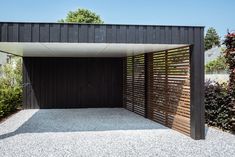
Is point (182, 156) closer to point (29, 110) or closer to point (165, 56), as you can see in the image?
point (165, 56)

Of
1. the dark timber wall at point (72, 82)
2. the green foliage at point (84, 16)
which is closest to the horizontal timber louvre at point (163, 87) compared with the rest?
the dark timber wall at point (72, 82)

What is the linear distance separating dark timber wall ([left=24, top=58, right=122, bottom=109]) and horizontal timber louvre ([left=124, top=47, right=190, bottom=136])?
170cm

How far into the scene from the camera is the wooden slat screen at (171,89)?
6.77 m

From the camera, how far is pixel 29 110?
451 inches

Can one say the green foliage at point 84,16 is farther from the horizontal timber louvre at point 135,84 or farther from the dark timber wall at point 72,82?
the horizontal timber louvre at point 135,84

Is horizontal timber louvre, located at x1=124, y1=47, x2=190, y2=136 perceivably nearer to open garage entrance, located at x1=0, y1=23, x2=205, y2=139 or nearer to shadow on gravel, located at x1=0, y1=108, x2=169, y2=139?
open garage entrance, located at x1=0, y1=23, x2=205, y2=139

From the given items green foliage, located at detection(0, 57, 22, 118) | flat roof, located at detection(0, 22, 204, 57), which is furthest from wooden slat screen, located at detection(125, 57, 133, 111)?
flat roof, located at detection(0, 22, 204, 57)

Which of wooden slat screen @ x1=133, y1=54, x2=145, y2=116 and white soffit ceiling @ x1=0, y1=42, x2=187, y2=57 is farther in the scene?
wooden slat screen @ x1=133, y1=54, x2=145, y2=116

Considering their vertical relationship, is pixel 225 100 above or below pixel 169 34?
below

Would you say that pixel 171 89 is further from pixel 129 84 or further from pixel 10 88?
pixel 10 88

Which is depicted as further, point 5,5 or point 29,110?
point 5,5

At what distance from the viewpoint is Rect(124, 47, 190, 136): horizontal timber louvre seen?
22.4ft

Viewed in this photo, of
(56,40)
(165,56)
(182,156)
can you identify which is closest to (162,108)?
(165,56)

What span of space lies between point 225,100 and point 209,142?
1.51 m
